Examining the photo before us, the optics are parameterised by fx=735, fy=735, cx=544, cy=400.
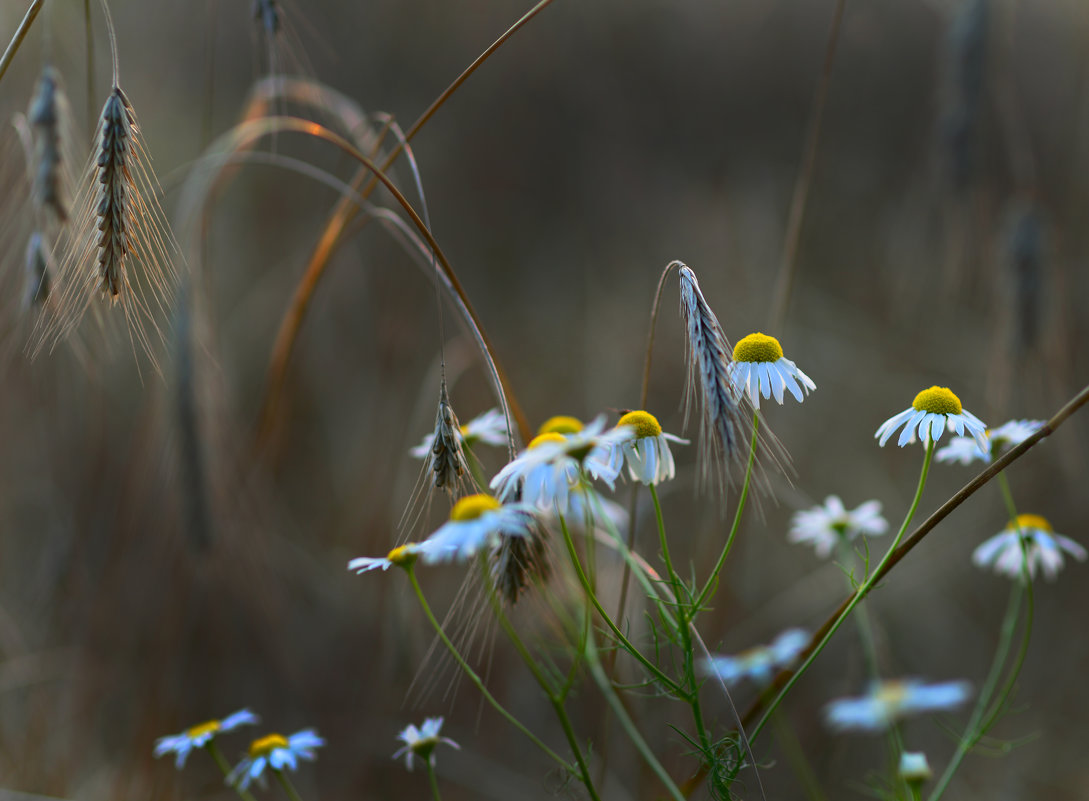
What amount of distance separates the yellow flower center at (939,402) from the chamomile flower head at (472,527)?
25 centimetres

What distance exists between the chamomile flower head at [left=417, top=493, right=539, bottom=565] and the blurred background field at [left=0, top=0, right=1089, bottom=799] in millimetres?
447

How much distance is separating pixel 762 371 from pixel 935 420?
106 mm

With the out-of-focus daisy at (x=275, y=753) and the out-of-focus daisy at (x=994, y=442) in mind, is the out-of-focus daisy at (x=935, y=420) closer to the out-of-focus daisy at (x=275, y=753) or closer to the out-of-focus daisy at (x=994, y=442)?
the out-of-focus daisy at (x=994, y=442)

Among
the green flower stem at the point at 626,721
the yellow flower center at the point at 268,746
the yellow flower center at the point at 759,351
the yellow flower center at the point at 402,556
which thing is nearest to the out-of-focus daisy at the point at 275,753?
the yellow flower center at the point at 268,746

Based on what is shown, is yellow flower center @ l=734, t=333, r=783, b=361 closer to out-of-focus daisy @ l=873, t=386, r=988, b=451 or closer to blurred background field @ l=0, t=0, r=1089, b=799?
out-of-focus daisy @ l=873, t=386, r=988, b=451

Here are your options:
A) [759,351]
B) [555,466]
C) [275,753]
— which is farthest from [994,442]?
[275,753]

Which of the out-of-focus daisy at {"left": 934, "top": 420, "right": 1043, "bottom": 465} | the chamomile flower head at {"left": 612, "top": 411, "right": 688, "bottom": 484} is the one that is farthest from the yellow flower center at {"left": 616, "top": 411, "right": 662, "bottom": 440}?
the out-of-focus daisy at {"left": 934, "top": 420, "right": 1043, "bottom": 465}

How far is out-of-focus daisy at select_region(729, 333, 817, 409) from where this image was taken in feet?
1.30

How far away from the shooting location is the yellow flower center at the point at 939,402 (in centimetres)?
43

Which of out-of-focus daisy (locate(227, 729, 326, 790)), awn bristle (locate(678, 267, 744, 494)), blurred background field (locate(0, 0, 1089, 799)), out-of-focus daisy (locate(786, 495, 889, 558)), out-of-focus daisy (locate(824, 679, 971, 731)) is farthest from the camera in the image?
blurred background field (locate(0, 0, 1089, 799))

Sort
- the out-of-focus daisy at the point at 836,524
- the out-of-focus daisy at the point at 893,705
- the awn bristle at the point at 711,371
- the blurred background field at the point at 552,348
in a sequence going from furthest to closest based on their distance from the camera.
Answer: the blurred background field at the point at 552,348 → the out-of-focus daisy at the point at 836,524 → the awn bristle at the point at 711,371 → the out-of-focus daisy at the point at 893,705

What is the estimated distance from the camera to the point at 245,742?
140 centimetres

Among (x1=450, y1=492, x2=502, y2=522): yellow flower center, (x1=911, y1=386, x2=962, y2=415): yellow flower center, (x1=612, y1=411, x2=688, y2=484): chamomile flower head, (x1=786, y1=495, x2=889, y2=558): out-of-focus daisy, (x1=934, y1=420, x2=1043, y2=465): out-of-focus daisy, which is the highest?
(x1=934, y1=420, x2=1043, y2=465): out-of-focus daisy

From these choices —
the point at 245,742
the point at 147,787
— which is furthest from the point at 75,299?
the point at 245,742
